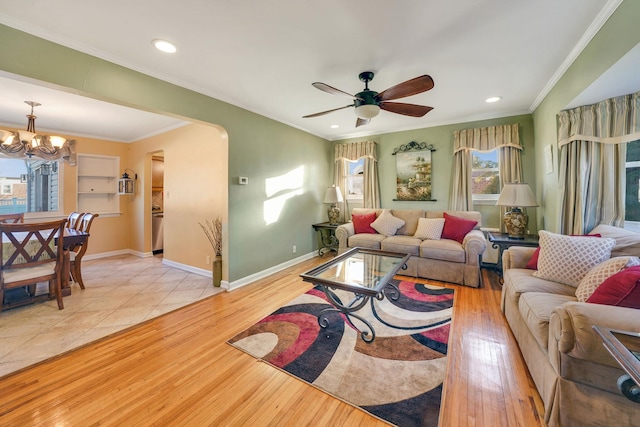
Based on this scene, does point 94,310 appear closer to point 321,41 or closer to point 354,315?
point 354,315

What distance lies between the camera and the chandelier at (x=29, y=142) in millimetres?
3381

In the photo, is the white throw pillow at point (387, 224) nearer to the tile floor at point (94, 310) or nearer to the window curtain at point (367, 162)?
the window curtain at point (367, 162)

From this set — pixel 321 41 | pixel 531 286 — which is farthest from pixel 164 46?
pixel 531 286

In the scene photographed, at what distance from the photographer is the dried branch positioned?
3.54m

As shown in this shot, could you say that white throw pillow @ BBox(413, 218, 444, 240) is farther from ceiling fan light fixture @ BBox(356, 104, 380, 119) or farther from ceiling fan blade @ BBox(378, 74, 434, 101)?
ceiling fan blade @ BBox(378, 74, 434, 101)

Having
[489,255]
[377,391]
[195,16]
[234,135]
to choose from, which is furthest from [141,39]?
[489,255]

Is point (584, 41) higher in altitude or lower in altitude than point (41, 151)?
higher

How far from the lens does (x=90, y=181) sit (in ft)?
16.8

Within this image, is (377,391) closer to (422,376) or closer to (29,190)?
(422,376)

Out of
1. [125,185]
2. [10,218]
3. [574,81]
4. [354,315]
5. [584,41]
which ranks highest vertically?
[584,41]

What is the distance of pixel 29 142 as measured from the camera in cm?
354

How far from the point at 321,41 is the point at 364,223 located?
9.99 ft

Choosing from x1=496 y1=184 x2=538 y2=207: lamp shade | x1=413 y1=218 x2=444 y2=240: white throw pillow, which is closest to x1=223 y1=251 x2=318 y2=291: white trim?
x1=413 y1=218 x2=444 y2=240: white throw pillow

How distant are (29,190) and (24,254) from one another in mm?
3104
